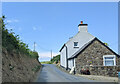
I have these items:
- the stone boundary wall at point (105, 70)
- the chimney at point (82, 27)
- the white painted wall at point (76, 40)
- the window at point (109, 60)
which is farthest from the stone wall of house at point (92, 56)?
the chimney at point (82, 27)

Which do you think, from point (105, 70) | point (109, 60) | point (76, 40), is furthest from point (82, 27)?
point (105, 70)

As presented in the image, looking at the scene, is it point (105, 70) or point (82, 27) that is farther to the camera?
point (82, 27)

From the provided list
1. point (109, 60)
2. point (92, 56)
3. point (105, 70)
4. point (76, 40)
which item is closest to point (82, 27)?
point (76, 40)

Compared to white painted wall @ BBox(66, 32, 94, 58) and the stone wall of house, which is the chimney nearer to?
white painted wall @ BBox(66, 32, 94, 58)

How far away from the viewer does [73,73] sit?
24766 millimetres

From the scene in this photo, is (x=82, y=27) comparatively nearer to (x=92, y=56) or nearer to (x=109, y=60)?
(x=92, y=56)

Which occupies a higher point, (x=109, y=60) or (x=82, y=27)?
(x=82, y=27)

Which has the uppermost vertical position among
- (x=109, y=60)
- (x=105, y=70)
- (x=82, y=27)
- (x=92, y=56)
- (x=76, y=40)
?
(x=82, y=27)

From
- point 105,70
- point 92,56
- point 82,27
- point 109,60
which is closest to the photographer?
point 105,70

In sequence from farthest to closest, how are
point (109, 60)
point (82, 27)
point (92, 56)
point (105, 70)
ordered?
point (82, 27) < point (109, 60) < point (92, 56) < point (105, 70)

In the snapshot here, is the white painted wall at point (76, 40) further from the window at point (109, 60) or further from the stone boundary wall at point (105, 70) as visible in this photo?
the stone boundary wall at point (105, 70)

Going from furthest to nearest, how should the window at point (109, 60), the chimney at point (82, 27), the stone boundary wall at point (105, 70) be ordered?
the chimney at point (82, 27) < the window at point (109, 60) < the stone boundary wall at point (105, 70)

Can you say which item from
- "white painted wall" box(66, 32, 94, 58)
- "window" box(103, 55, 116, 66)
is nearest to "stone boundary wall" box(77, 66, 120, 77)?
"window" box(103, 55, 116, 66)

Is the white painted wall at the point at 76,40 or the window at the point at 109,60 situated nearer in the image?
the window at the point at 109,60
